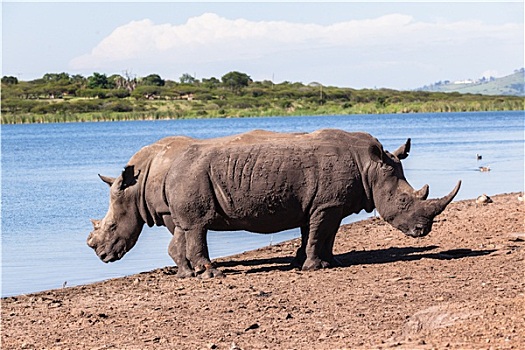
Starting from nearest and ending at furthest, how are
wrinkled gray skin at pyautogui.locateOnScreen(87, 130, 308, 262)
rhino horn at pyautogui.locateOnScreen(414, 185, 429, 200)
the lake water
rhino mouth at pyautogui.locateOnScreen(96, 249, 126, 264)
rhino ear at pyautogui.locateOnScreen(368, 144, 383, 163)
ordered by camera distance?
1. rhino ear at pyautogui.locateOnScreen(368, 144, 383, 163)
2. rhino horn at pyautogui.locateOnScreen(414, 185, 429, 200)
3. wrinkled gray skin at pyautogui.locateOnScreen(87, 130, 308, 262)
4. rhino mouth at pyautogui.locateOnScreen(96, 249, 126, 264)
5. the lake water

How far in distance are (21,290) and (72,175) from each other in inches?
899

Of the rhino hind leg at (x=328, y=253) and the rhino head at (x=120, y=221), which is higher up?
the rhino head at (x=120, y=221)

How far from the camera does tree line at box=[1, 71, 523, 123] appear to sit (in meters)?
109

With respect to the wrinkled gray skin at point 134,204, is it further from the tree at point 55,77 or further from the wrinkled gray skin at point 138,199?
the tree at point 55,77

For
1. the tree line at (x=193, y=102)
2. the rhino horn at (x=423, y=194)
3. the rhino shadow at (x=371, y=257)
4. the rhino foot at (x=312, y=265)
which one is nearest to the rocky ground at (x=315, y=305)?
the rhino shadow at (x=371, y=257)

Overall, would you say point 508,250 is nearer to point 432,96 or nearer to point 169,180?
point 169,180

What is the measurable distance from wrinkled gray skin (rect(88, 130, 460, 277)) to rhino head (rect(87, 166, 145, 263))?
304 millimetres

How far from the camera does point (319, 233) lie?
13078mm

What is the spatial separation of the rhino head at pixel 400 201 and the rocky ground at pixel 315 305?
1.62 ft

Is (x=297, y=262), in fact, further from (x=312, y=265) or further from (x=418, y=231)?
(x=418, y=231)

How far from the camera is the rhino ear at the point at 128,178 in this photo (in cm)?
1368

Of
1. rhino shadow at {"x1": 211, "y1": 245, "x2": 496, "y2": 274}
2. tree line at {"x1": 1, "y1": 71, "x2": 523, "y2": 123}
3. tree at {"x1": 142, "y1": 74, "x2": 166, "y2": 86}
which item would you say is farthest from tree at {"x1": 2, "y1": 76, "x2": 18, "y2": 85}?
rhino shadow at {"x1": 211, "y1": 245, "x2": 496, "y2": 274}

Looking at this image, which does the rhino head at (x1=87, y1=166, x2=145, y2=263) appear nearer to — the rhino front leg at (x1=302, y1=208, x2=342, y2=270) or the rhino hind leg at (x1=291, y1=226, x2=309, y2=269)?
the rhino hind leg at (x1=291, y1=226, x2=309, y2=269)

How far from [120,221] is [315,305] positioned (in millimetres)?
4048
